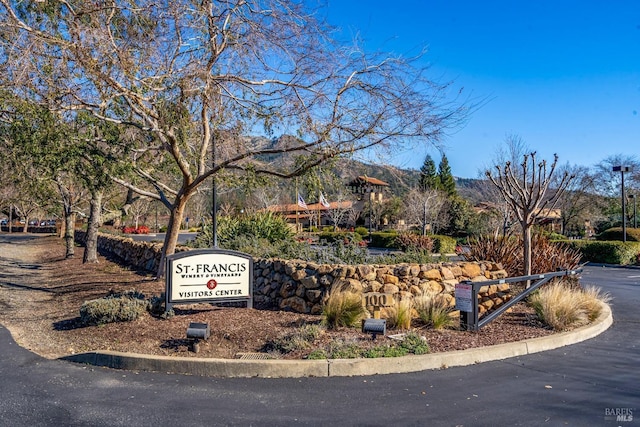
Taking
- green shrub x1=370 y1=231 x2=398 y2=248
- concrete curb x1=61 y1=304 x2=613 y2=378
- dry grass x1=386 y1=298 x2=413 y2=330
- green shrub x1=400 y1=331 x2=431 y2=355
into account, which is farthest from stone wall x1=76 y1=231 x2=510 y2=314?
green shrub x1=370 y1=231 x2=398 y2=248

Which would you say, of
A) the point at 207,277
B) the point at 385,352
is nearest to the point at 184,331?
the point at 207,277

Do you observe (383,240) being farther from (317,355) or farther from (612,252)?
(317,355)

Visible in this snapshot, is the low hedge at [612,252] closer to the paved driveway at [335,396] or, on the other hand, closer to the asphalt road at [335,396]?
the asphalt road at [335,396]

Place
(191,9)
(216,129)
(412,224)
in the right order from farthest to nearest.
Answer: (412,224) < (216,129) < (191,9)

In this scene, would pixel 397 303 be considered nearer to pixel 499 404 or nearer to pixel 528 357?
pixel 528 357

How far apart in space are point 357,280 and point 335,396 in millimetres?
3549

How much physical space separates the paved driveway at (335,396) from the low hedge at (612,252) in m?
18.8

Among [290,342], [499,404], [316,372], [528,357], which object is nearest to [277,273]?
[290,342]

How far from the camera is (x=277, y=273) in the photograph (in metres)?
9.92

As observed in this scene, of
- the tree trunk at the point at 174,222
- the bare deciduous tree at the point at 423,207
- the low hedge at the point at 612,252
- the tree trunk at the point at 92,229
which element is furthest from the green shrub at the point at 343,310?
the bare deciduous tree at the point at 423,207

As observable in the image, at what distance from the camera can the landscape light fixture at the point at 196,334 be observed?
21.8ft

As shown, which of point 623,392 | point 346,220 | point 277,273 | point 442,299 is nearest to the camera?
point 623,392

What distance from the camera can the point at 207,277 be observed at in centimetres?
855

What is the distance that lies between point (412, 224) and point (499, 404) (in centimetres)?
4244
